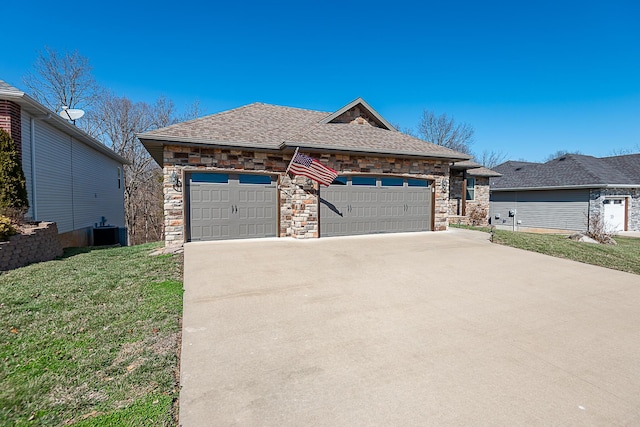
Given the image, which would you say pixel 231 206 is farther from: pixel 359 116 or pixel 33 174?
pixel 359 116

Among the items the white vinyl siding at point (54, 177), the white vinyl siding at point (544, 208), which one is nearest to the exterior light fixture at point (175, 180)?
the white vinyl siding at point (54, 177)

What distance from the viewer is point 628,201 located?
17.8 meters

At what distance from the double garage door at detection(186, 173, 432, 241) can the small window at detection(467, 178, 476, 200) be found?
7285 millimetres

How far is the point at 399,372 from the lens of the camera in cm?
275

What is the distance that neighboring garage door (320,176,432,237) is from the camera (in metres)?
10.6

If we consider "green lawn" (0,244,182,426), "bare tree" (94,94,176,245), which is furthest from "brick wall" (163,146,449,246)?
"bare tree" (94,94,176,245)

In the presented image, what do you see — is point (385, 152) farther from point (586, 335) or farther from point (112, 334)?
point (112, 334)

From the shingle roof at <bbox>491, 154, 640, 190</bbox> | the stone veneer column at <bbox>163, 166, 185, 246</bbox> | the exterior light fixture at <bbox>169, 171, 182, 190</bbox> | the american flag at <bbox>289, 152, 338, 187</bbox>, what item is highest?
the shingle roof at <bbox>491, 154, 640, 190</bbox>

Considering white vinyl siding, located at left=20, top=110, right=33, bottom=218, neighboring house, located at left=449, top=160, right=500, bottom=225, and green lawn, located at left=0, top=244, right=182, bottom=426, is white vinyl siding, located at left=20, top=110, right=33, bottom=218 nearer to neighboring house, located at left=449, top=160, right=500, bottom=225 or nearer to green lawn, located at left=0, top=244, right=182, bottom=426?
green lawn, located at left=0, top=244, right=182, bottom=426

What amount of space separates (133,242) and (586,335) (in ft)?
90.2

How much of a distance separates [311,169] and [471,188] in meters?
12.3

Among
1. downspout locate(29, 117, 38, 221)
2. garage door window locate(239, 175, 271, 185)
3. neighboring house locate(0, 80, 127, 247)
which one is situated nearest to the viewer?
neighboring house locate(0, 80, 127, 247)

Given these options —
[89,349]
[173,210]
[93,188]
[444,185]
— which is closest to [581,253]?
[444,185]

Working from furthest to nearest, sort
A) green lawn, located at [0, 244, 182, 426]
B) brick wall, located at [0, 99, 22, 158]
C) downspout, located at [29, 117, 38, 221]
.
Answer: downspout, located at [29, 117, 38, 221] → brick wall, located at [0, 99, 22, 158] → green lawn, located at [0, 244, 182, 426]
